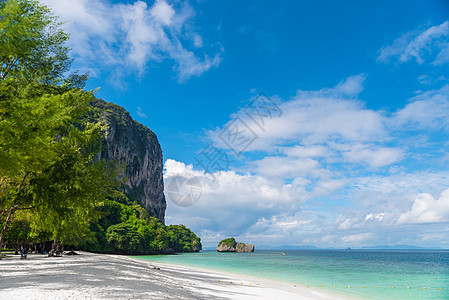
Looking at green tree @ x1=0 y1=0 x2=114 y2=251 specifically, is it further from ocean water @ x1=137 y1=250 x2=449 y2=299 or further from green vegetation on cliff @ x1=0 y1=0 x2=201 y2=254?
ocean water @ x1=137 y1=250 x2=449 y2=299

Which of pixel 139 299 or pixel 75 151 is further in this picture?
pixel 75 151

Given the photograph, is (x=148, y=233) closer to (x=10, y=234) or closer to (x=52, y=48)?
(x=10, y=234)

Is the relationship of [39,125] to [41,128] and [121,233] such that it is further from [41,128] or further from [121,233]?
[121,233]

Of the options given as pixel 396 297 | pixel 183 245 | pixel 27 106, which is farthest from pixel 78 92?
pixel 183 245

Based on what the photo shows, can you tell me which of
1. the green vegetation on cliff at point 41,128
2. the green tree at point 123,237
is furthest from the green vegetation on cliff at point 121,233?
the green vegetation on cliff at point 41,128

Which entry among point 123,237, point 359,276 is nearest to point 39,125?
point 359,276

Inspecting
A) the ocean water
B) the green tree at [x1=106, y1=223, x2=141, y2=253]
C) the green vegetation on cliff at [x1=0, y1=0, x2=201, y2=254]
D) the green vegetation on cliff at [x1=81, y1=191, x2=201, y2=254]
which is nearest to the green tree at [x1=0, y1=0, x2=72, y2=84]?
the green vegetation on cliff at [x1=0, y1=0, x2=201, y2=254]

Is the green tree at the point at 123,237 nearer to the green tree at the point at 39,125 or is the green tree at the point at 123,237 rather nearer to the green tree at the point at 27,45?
the green tree at the point at 39,125

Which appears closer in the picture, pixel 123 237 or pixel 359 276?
pixel 359 276

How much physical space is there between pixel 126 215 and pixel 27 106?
9565 cm

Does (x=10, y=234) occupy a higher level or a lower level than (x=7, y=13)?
lower

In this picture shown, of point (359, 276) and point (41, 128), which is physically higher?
point (41, 128)

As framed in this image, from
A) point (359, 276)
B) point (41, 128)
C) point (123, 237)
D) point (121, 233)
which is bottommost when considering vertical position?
point (359, 276)

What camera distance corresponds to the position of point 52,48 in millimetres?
14102
